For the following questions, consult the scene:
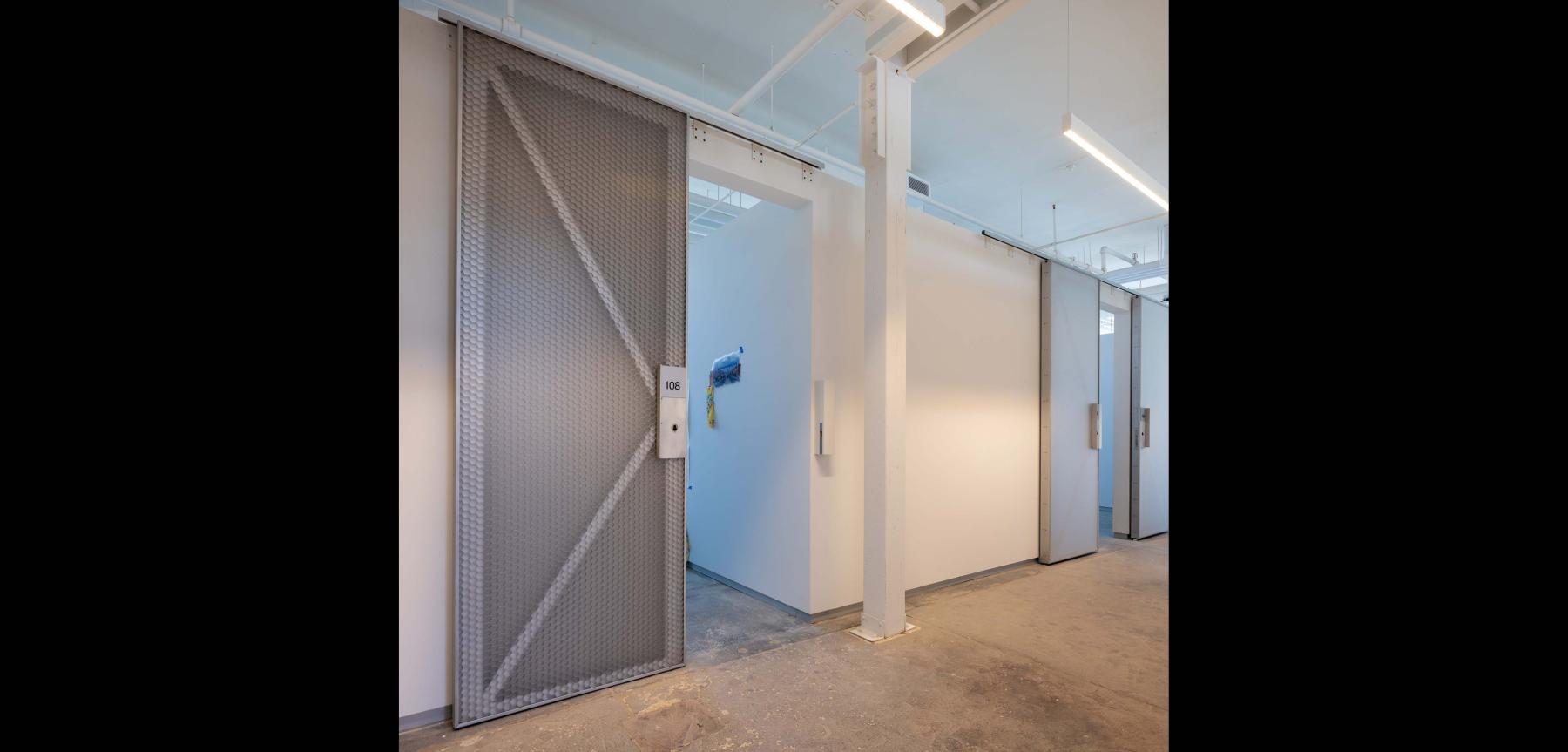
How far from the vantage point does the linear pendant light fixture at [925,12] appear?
3.12m

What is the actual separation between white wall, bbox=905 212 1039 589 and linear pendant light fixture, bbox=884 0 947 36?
1.59 m

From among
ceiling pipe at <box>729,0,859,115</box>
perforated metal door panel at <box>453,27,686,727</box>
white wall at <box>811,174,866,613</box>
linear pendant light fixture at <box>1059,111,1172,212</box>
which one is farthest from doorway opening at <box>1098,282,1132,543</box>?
perforated metal door panel at <box>453,27,686,727</box>

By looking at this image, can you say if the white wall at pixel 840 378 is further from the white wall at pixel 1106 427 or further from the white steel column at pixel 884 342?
the white wall at pixel 1106 427

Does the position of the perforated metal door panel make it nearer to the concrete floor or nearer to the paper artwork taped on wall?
the concrete floor

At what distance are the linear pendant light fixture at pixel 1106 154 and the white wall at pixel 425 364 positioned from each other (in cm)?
333

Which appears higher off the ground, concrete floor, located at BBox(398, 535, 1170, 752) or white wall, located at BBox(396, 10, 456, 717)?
white wall, located at BBox(396, 10, 456, 717)

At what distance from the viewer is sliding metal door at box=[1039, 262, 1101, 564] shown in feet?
19.1

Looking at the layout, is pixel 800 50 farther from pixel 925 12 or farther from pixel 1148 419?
pixel 1148 419

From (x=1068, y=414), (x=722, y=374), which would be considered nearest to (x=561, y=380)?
(x=722, y=374)
